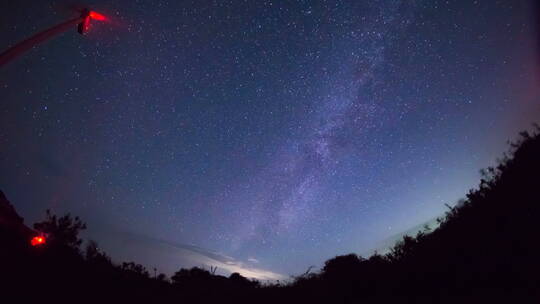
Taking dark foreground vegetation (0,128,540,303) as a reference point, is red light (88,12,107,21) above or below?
above

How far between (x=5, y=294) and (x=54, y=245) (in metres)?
6.88

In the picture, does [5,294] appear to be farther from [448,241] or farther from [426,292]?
[448,241]

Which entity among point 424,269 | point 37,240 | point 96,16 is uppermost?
point 96,16

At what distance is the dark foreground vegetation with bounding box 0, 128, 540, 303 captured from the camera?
26.8 feet

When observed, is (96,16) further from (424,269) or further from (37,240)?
(424,269)

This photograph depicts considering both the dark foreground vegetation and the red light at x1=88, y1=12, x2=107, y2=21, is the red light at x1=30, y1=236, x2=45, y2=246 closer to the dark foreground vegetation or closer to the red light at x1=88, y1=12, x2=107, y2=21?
the dark foreground vegetation

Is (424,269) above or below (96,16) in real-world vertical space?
below

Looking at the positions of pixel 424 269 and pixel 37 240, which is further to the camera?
pixel 37 240

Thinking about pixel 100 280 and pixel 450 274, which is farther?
pixel 100 280

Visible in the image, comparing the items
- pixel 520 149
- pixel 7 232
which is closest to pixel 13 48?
pixel 7 232

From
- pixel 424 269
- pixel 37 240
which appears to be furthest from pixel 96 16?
pixel 424 269

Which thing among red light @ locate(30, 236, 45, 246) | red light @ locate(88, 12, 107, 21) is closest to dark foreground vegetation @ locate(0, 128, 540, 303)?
red light @ locate(30, 236, 45, 246)

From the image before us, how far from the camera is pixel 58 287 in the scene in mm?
11602

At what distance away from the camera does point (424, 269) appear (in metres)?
9.87
